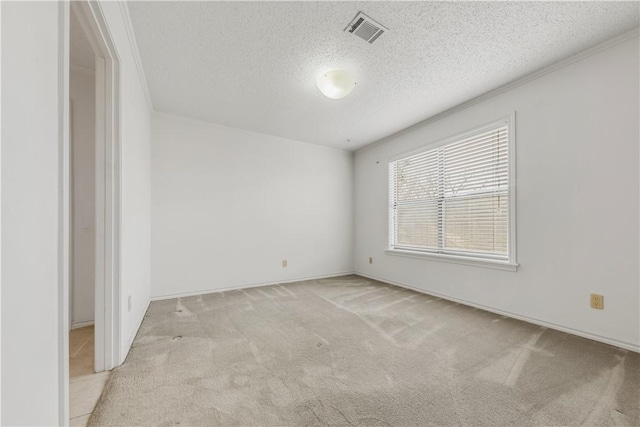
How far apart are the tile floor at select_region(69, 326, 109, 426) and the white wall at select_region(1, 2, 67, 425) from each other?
0.59 metres

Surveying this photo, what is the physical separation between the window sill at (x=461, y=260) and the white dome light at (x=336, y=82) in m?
2.28

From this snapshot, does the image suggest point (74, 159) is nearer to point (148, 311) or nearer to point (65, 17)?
point (148, 311)

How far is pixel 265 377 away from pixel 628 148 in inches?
121

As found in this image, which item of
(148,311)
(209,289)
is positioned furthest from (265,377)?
(209,289)

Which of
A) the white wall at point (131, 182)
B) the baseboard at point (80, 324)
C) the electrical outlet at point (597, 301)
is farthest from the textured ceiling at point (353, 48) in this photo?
the baseboard at point (80, 324)

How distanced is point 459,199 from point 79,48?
4030 millimetres

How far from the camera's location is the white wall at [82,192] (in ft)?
8.02

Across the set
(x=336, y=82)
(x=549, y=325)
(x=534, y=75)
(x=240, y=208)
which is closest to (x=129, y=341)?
(x=240, y=208)

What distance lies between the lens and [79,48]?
85.5 inches

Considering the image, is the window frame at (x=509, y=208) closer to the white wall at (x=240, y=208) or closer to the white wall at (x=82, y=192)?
the white wall at (x=240, y=208)

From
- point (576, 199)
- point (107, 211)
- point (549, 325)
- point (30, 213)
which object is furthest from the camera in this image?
point (549, 325)

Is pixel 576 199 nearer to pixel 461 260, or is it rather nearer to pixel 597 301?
pixel 597 301

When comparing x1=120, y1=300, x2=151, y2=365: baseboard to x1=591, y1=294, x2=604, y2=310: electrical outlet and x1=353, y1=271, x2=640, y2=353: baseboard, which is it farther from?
x1=591, y1=294, x2=604, y2=310: electrical outlet

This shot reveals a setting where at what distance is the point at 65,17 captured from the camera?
3.08 ft
